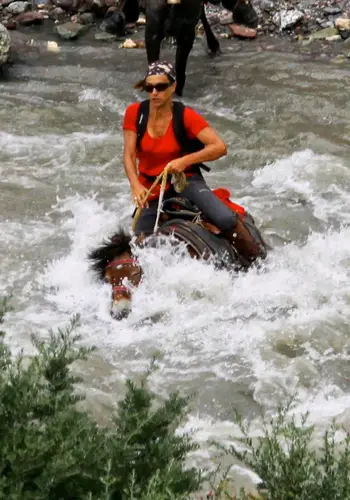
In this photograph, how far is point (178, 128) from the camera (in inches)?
207

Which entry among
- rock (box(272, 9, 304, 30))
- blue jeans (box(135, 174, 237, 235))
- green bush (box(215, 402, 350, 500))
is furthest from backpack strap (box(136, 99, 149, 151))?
rock (box(272, 9, 304, 30))

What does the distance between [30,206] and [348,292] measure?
116 inches

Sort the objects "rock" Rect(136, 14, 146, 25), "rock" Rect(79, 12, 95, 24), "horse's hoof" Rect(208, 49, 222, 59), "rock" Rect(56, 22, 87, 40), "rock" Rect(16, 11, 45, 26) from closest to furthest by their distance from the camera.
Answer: "horse's hoof" Rect(208, 49, 222, 59), "rock" Rect(56, 22, 87, 40), "rock" Rect(136, 14, 146, 25), "rock" Rect(16, 11, 45, 26), "rock" Rect(79, 12, 95, 24)

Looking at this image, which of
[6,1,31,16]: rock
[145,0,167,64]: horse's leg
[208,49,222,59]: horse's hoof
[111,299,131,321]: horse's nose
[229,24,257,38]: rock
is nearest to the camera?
[111,299,131,321]: horse's nose

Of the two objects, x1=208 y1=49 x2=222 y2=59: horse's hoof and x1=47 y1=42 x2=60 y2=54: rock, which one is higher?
x1=208 y1=49 x2=222 y2=59: horse's hoof

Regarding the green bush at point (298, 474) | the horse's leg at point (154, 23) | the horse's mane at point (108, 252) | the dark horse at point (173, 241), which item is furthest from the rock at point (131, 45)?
the green bush at point (298, 474)

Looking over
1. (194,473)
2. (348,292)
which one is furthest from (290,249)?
(194,473)

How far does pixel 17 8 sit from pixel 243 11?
3820mm

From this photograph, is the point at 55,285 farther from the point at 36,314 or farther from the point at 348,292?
the point at 348,292

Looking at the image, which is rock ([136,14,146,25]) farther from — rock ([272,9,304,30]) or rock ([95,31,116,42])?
rock ([272,9,304,30])

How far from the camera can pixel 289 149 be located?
26.6ft

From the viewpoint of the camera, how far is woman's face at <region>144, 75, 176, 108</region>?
514 cm

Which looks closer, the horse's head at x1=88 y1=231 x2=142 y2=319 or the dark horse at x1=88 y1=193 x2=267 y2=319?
the horse's head at x1=88 y1=231 x2=142 y2=319

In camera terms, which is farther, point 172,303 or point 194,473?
point 172,303
